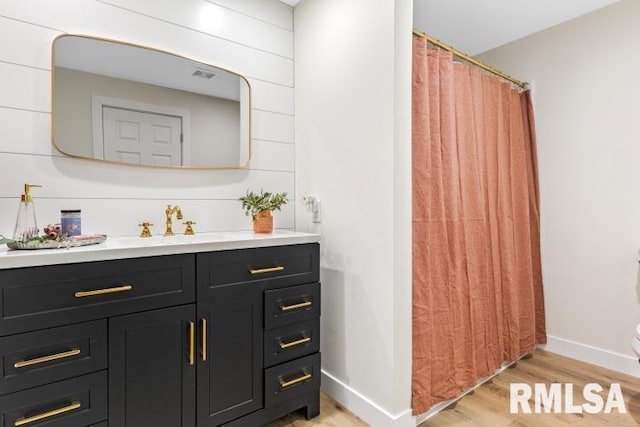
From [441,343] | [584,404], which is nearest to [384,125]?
[441,343]

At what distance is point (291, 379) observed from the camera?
1.72 m

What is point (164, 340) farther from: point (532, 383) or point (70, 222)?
point (532, 383)

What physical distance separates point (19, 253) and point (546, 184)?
3.15m

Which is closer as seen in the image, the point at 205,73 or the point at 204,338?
the point at 204,338

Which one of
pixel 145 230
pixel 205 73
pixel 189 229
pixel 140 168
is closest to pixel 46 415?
pixel 145 230

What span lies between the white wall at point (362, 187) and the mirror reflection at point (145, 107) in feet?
1.59

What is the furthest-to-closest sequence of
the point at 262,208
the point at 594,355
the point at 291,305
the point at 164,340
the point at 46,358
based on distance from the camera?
the point at 594,355 < the point at 262,208 < the point at 291,305 < the point at 164,340 < the point at 46,358

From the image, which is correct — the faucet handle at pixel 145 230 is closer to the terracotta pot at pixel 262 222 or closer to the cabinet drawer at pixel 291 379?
the terracotta pot at pixel 262 222

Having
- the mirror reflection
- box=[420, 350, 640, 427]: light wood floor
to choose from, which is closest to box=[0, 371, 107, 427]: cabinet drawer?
the mirror reflection

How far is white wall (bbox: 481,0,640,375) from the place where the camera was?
225cm

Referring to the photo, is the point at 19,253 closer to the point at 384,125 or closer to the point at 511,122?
the point at 384,125

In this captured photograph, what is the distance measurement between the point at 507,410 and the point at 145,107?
8.20ft

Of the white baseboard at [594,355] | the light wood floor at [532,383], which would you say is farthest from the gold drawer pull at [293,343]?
the white baseboard at [594,355]

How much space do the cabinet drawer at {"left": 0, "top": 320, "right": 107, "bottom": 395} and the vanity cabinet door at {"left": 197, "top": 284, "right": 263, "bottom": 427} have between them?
37cm
